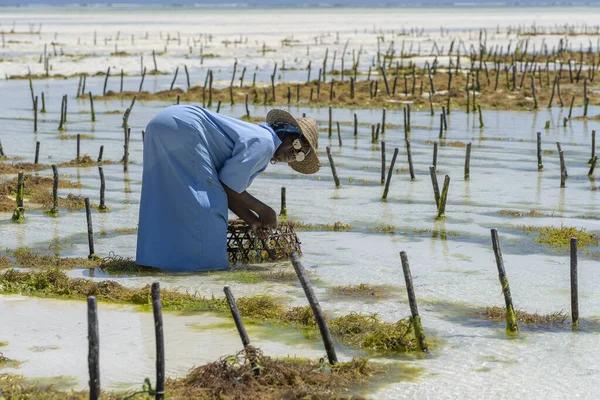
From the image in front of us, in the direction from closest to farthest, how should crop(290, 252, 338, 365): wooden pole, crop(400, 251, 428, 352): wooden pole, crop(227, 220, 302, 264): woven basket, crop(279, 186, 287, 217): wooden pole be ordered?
crop(290, 252, 338, 365): wooden pole, crop(400, 251, 428, 352): wooden pole, crop(227, 220, 302, 264): woven basket, crop(279, 186, 287, 217): wooden pole

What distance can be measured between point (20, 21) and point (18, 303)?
82096 millimetres

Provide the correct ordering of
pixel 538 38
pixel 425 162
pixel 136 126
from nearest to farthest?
pixel 425 162
pixel 136 126
pixel 538 38

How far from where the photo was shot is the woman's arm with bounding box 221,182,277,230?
7.38 metres

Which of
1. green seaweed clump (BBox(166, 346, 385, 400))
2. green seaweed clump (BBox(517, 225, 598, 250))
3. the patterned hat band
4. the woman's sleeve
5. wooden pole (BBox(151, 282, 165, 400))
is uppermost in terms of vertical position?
the patterned hat band

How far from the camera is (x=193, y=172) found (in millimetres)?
7297

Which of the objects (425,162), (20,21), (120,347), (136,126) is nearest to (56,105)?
(136,126)

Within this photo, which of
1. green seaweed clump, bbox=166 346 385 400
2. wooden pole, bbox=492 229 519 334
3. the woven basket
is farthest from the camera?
the woven basket

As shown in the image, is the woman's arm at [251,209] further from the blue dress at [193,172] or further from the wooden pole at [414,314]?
the wooden pole at [414,314]

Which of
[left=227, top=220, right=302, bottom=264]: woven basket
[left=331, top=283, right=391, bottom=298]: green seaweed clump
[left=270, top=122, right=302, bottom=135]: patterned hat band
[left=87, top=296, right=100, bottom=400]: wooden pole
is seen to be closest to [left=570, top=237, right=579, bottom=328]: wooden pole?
[left=331, top=283, right=391, bottom=298]: green seaweed clump

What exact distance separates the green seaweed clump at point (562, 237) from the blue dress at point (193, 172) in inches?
123

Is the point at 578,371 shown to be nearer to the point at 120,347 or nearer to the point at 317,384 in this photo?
the point at 317,384

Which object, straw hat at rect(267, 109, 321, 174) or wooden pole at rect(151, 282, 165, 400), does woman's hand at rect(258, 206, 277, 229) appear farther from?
wooden pole at rect(151, 282, 165, 400)

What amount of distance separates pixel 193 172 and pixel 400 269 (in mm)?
1930

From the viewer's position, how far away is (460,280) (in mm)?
7633
